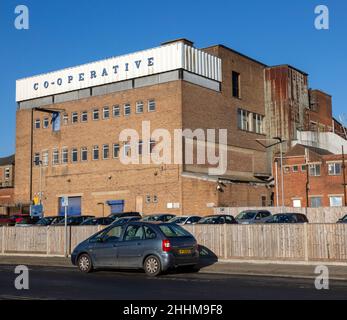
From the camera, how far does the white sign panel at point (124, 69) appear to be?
5203cm

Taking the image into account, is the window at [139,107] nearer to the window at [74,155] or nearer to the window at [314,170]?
the window at [74,155]

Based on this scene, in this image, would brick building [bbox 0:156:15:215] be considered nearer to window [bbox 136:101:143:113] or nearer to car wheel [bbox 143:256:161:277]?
window [bbox 136:101:143:113]

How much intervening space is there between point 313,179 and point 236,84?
→ 13760 mm

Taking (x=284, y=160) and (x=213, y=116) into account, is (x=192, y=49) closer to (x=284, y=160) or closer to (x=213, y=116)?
(x=213, y=116)

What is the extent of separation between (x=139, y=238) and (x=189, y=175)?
1263 inches

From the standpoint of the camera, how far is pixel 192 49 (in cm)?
5331

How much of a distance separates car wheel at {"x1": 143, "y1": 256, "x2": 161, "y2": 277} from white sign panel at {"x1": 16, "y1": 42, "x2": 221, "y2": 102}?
120ft

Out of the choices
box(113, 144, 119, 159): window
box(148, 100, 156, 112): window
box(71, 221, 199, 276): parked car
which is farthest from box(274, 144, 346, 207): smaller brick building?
box(71, 221, 199, 276): parked car

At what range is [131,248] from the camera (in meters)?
16.8

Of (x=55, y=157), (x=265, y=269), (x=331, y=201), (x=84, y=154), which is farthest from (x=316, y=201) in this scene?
(x=265, y=269)

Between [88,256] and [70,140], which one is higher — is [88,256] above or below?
below

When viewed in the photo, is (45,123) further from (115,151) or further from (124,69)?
(124,69)

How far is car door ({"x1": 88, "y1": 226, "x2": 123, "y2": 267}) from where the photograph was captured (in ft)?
56.7
